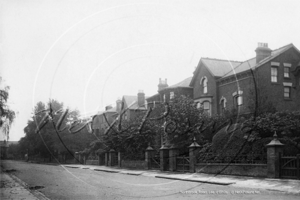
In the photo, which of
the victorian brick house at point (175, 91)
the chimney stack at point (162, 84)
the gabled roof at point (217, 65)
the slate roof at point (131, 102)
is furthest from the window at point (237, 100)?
the slate roof at point (131, 102)

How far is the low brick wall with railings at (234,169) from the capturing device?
16798mm

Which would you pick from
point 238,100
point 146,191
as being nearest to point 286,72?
point 238,100

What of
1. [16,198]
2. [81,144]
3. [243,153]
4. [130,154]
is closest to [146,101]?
[81,144]

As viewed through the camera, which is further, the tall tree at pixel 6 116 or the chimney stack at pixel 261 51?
the chimney stack at pixel 261 51

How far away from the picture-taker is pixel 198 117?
2739cm

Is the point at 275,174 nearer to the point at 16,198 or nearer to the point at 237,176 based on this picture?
the point at 237,176

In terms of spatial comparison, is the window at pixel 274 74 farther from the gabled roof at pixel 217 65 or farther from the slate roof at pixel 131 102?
the slate roof at pixel 131 102

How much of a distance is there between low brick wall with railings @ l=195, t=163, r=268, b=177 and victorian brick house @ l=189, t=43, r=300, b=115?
11240mm

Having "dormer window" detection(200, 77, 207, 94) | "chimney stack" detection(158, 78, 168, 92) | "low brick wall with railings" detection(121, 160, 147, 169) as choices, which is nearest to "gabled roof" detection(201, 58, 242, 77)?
"dormer window" detection(200, 77, 207, 94)

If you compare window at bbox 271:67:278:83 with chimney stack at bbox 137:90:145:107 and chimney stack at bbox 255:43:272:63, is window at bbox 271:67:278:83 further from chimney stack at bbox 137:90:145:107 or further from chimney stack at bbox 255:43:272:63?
chimney stack at bbox 137:90:145:107

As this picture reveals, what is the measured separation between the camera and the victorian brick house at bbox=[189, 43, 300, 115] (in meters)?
32.2

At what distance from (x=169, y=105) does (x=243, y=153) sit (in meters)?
10.6

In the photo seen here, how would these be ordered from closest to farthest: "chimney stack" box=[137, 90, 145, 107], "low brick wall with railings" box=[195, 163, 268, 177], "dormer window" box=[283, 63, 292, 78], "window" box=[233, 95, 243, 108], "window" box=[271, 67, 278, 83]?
1. "low brick wall with railings" box=[195, 163, 268, 177]
2. "window" box=[271, 67, 278, 83]
3. "dormer window" box=[283, 63, 292, 78]
4. "window" box=[233, 95, 243, 108]
5. "chimney stack" box=[137, 90, 145, 107]

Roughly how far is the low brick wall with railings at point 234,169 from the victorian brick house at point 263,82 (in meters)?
11.2
